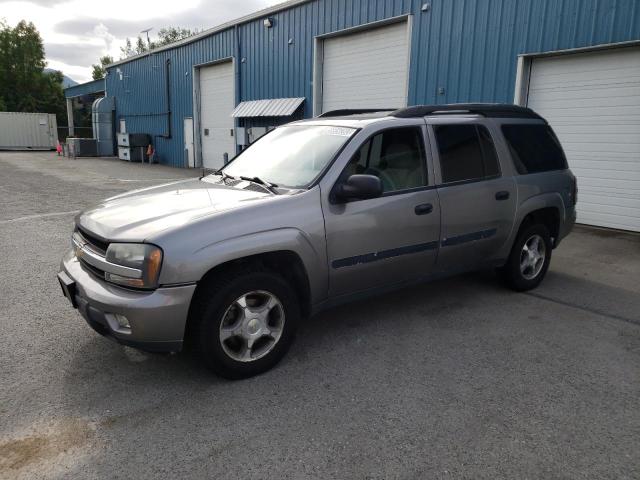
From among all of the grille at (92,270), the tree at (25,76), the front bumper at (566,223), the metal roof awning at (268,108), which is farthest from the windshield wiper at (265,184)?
the tree at (25,76)

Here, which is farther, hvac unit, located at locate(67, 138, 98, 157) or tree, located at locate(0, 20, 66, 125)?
tree, located at locate(0, 20, 66, 125)

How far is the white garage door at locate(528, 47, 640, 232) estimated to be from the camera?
8500mm

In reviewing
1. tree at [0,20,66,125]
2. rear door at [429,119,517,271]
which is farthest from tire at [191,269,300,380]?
tree at [0,20,66,125]

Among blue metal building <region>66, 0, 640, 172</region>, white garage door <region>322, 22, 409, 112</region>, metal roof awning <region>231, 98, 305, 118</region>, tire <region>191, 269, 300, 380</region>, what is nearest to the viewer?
tire <region>191, 269, 300, 380</region>

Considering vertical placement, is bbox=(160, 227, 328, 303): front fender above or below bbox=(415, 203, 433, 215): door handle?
below

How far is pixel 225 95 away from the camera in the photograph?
19.6 metres

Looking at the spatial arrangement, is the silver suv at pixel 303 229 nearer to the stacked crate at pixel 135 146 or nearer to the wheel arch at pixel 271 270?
the wheel arch at pixel 271 270

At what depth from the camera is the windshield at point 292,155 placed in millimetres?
3783

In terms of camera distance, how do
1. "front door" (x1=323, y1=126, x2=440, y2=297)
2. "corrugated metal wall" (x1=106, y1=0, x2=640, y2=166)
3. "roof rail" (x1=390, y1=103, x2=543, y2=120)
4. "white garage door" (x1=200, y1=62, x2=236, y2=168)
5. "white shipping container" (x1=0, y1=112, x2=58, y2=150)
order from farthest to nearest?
1. "white shipping container" (x1=0, y1=112, x2=58, y2=150)
2. "white garage door" (x1=200, y1=62, x2=236, y2=168)
3. "corrugated metal wall" (x1=106, y1=0, x2=640, y2=166)
4. "roof rail" (x1=390, y1=103, x2=543, y2=120)
5. "front door" (x1=323, y1=126, x2=440, y2=297)

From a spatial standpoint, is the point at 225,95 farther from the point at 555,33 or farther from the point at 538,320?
the point at 538,320

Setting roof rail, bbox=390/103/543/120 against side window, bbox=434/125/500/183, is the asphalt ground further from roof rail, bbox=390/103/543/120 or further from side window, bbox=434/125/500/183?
roof rail, bbox=390/103/543/120

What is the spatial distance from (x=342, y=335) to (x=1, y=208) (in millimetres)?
8703

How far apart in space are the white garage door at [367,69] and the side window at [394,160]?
816 centimetres

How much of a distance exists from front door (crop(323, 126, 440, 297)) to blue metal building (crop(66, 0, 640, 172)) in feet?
20.8
